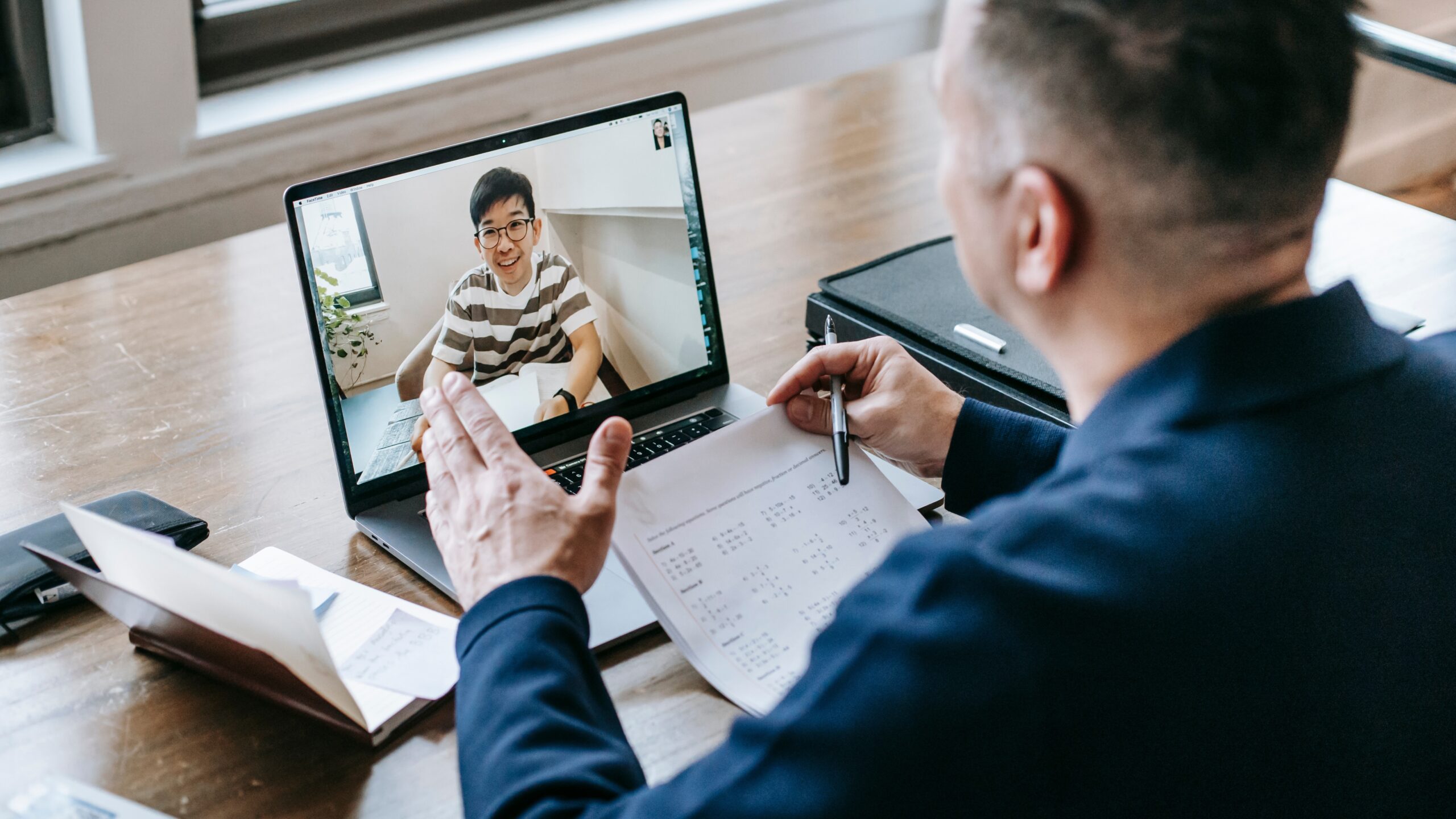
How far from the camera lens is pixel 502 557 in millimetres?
786

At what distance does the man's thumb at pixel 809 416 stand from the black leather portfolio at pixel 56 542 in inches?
19.8

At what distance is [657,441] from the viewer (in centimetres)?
111

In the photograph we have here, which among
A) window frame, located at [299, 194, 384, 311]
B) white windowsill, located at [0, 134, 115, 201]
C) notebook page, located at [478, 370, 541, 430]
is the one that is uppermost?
white windowsill, located at [0, 134, 115, 201]

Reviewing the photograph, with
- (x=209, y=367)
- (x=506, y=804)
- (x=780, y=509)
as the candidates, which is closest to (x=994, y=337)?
(x=780, y=509)

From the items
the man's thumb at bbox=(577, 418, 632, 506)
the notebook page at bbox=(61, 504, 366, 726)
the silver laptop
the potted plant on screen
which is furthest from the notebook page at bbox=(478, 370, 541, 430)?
the notebook page at bbox=(61, 504, 366, 726)

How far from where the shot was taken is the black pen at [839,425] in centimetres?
98

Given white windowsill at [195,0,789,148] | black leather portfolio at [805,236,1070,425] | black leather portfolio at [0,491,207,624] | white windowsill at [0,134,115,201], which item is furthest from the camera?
white windowsill at [195,0,789,148]

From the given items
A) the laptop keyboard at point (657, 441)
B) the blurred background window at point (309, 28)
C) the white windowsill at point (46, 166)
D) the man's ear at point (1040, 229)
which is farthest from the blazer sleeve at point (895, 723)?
the blurred background window at point (309, 28)

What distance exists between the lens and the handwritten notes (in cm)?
83

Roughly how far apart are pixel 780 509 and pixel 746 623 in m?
0.11

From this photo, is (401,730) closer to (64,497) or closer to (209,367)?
(64,497)

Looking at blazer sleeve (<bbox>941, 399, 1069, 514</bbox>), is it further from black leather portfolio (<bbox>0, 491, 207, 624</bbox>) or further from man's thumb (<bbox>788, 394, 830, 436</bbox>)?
black leather portfolio (<bbox>0, 491, 207, 624</bbox>)

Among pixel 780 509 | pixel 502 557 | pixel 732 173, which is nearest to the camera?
pixel 502 557

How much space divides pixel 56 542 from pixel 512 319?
0.40m
